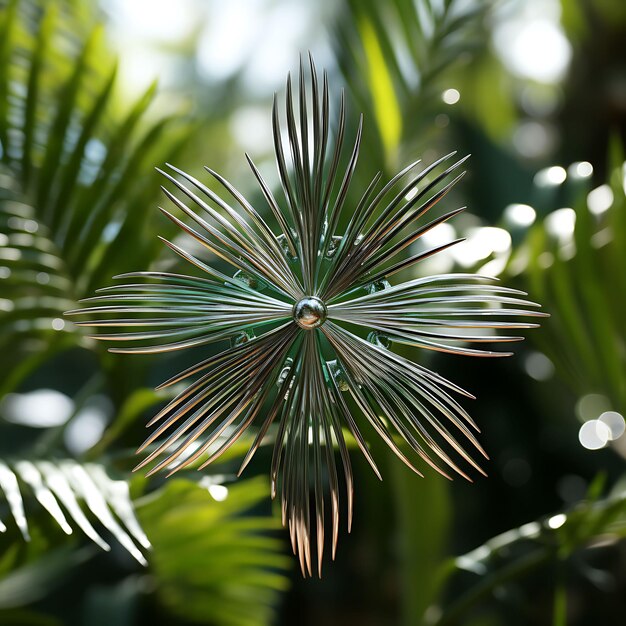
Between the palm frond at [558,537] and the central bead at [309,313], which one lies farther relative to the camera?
the palm frond at [558,537]

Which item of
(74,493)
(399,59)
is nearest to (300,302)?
(74,493)

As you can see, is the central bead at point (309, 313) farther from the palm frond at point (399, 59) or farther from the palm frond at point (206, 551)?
the palm frond at point (399, 59)

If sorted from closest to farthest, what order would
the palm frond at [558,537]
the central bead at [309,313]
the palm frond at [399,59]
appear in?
the central bead at [309,313]
the palm frond at [558,537]
the palm frond at [399,59]

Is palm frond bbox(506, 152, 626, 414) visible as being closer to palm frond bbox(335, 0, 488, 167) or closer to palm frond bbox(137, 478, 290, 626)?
palm frond bbox(335, 0, 488, 167)

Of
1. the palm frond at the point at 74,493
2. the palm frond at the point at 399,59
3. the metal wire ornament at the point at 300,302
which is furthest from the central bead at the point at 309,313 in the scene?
the palm frond at the point at 399,59

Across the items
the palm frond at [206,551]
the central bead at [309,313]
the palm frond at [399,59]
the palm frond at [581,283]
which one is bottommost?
the palm frond at [206,551]
